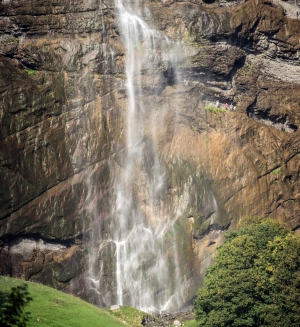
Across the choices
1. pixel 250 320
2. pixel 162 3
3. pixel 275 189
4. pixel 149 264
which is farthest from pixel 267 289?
pixel 162 3

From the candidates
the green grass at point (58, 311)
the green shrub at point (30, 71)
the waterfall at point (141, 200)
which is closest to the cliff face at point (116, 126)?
the green shrub at point (30, 71)

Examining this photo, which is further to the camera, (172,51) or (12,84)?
(172,51)

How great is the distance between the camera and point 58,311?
28984 mm

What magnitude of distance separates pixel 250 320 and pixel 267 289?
6.04 feet

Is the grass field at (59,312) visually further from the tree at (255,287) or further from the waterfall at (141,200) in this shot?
the waterfall at (141,200)

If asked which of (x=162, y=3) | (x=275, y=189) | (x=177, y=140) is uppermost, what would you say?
(x=162, y=3)

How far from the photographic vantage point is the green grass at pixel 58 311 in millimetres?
Result: 27438

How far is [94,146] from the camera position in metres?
39.8

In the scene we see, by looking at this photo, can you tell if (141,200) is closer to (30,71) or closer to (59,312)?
(30,71)

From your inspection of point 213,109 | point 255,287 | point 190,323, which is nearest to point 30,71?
Result: point 213,109

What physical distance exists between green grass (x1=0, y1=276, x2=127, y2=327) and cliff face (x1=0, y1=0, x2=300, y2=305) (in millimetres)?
4837

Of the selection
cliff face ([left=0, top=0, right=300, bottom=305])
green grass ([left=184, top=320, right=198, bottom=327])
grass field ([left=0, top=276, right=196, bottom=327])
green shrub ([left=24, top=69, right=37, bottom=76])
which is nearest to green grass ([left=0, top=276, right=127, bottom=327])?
grass field ([left=0, top=276, right=196, bottom=327])

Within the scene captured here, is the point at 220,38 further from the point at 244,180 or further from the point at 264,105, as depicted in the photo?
the point at 244,180

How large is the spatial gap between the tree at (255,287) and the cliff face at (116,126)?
22.5 ft
